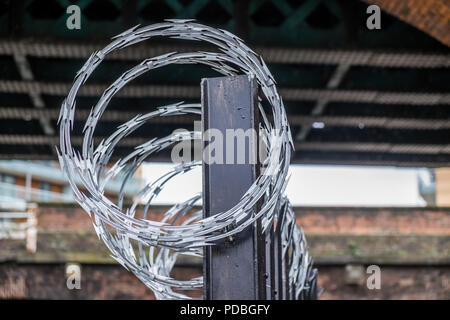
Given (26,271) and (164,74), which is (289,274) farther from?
(26,271)

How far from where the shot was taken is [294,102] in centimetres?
1236

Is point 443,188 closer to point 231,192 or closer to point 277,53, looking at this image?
point 277,53

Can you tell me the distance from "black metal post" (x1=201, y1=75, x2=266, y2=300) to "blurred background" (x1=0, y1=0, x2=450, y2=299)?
552 cm

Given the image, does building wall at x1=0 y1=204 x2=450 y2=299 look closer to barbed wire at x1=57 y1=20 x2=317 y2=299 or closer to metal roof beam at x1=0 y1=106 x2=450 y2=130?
metal roof beam at x1=0 y1=106 x2=450 y2=130

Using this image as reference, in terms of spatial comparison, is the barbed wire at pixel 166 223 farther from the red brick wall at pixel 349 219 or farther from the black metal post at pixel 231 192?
the red brick wall at pixel 349 219

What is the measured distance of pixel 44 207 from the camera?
1185 cm

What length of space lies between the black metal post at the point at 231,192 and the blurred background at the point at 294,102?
552 cm

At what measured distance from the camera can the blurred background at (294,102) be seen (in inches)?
347

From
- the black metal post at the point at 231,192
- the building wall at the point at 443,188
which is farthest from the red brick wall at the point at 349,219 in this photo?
the building wall at the point at 443,188

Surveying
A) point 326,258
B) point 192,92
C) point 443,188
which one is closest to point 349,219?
point 326,258

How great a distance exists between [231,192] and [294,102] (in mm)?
9750

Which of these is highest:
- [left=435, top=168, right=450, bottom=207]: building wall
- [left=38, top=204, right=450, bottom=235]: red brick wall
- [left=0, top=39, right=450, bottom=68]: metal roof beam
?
[left=435, top=168, right=450, bottom=207]: building wall

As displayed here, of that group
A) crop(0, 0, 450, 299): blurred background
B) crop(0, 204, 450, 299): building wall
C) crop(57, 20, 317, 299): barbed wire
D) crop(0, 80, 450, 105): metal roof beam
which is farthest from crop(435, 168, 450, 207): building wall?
crop(57, 20, 317, 299): barbed wire

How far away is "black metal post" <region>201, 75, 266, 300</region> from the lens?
2.65 metres
